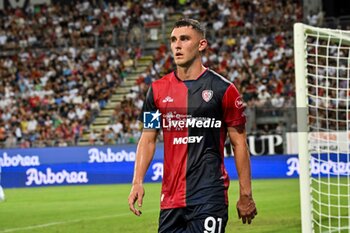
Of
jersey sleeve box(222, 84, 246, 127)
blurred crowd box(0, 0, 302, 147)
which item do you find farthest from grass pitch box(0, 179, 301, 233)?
jersey sleeve box(222, 84, 246, 127)

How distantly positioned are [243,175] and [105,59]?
1144 inches

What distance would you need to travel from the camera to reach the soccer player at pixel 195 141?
6.05 m

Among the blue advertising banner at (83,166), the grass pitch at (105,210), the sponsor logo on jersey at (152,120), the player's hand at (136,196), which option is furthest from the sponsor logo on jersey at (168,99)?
the blue advertising banner at (83,166)

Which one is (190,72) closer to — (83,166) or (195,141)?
(195,141)

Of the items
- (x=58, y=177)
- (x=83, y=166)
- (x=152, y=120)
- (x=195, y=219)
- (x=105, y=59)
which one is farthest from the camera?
(x=105, y=59)

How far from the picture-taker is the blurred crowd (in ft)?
98.0

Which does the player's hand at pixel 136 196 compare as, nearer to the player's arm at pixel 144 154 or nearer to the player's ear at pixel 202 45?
the player's arm at pixel 144 154

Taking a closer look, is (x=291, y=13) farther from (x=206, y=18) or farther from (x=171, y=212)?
(x=171, y=212)

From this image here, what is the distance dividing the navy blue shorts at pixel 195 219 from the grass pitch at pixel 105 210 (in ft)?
22.3

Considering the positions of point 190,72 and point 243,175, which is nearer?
point 243,175

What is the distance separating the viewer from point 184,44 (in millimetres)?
6074

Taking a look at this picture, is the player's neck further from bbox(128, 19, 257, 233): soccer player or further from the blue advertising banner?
the blue advertising banner

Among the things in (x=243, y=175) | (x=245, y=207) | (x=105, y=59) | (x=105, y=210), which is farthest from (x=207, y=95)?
(x=105, y=59)

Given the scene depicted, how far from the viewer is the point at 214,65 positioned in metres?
31.6
